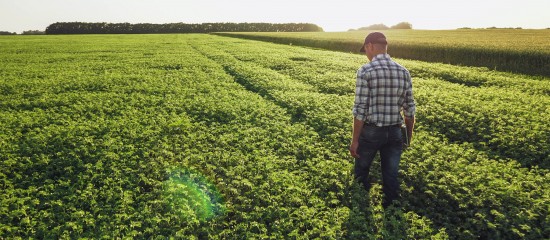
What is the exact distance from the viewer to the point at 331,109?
524 inches

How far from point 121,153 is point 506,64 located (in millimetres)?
28432

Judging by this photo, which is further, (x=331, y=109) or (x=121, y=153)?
(x=331, y=109)

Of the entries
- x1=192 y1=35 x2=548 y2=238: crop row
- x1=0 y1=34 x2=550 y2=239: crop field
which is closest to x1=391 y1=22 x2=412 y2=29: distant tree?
x1=0 y1=34 x2=550 y2=239: crop field

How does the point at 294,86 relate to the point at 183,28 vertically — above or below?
below

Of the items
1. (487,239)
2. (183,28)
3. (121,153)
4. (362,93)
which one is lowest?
(487,239)

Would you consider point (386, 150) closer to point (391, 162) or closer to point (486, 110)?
point (391, 162)

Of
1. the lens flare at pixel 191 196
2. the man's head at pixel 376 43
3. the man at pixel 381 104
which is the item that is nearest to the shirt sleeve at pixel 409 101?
the man at pixel 381 104

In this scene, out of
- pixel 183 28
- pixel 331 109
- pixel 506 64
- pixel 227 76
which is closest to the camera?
pixel 331 109

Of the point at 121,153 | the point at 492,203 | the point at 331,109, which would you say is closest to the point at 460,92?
the point at 331,109

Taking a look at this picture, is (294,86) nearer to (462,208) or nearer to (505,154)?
(505,154)

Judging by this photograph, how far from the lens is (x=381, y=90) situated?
6121mm

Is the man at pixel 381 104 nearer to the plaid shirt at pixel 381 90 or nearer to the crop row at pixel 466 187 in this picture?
the plaid shirt at pixel 381 90

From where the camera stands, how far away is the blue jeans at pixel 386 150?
639 centimetres

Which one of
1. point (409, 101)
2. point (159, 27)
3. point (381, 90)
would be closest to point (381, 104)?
point (381, 90)
